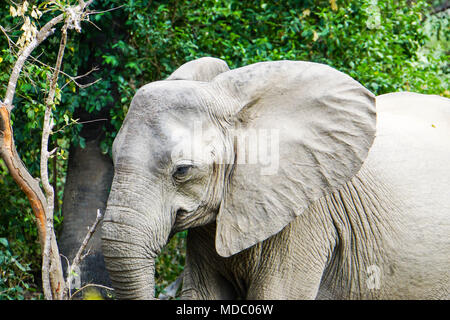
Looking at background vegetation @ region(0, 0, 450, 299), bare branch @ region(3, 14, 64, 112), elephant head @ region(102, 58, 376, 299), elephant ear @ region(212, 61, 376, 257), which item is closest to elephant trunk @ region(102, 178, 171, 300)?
elephant head @ region(102, 58, 376, 299)

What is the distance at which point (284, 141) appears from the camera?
3.81m

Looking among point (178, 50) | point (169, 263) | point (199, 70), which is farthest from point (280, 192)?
point (169, 263)

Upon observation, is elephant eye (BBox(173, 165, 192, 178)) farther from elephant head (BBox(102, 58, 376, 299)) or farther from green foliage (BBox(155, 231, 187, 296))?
green foliage (BBox(155, 231, 187, 296))

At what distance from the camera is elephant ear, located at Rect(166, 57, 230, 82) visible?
4118 mm

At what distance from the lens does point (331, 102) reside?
3889mm

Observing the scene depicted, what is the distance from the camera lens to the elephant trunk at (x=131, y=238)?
136 inches

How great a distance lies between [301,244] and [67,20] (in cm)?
195

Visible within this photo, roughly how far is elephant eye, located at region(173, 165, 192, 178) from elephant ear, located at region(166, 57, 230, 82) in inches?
28.2

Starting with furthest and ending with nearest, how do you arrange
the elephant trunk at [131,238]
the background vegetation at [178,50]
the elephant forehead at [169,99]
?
the background vegetation at [178,50] < the elephant forehead at [169,99] < the elephant trunk at [131,238]

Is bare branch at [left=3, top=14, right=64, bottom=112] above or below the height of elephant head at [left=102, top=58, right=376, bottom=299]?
above

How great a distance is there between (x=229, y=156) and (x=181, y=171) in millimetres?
313

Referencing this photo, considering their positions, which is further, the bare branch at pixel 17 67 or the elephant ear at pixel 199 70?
the bare branch at pixel 17 67

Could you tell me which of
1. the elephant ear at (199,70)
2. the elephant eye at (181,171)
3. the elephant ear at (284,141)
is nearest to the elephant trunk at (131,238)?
the elephant eye at (181,171)

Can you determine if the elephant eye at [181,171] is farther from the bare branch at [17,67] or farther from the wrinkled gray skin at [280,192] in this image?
the bare branch at [17,67]
